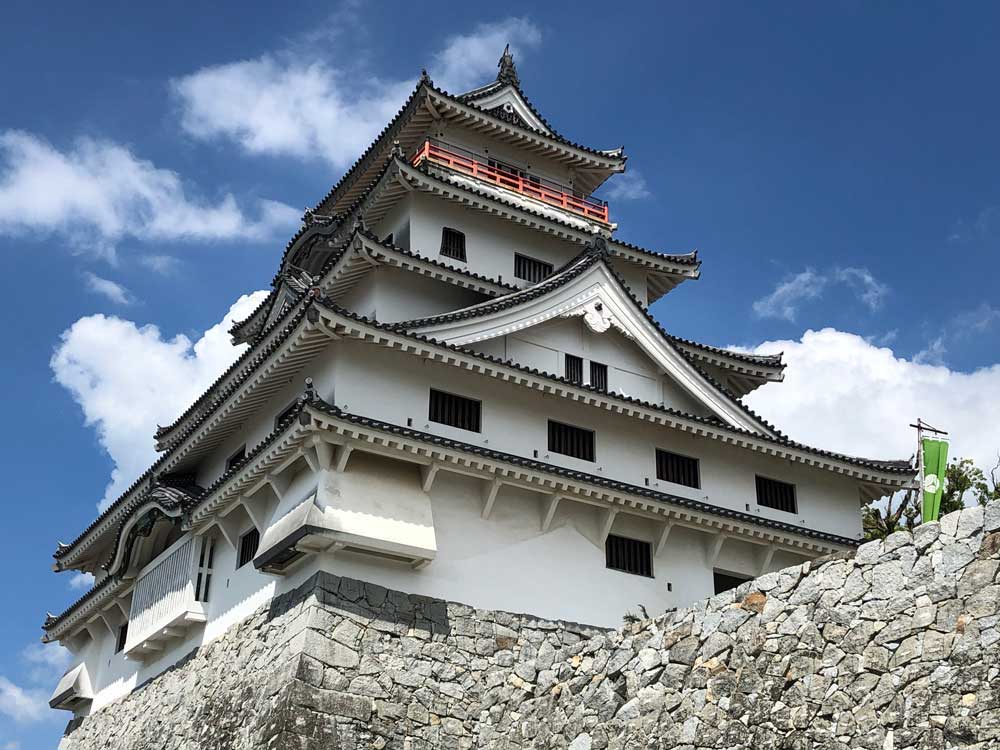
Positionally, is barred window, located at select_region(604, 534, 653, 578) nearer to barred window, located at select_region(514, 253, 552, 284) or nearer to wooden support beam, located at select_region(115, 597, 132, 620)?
barred window, located at select_region(514, 253, 552, 284)

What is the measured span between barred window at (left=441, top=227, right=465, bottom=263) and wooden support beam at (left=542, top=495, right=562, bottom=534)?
8.43 m

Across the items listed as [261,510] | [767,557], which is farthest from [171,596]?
[767,557]

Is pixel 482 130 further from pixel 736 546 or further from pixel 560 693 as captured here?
pixel 560 693

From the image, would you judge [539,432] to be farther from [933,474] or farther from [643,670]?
[643,670]

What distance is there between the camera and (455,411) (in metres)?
20.7

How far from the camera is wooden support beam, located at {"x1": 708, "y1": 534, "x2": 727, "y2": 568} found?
21.1 metres

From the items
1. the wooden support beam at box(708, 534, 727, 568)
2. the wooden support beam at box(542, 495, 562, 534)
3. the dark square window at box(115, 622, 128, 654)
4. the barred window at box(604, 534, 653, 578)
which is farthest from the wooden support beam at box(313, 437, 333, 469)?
the dark square window at box(115, 622, 128, 654)

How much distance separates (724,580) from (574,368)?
536 cm

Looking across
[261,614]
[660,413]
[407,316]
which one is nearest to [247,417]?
[407,316]

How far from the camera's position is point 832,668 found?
11.6 meters

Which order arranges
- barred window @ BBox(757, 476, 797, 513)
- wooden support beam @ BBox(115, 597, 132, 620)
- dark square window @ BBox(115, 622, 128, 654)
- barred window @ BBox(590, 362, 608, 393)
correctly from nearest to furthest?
barred window @ BBox(590, 362, 608, 393) < barred window @ BBox(757, 476, 797, 513) < wooden support beam @ BBox(115, 597, 132, 620) < dark square window @ BBox(115, 622, 128, 654)

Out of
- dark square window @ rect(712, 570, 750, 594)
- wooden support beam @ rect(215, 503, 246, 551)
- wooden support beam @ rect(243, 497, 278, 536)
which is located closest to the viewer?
wooden support beam @ rect(243, 497, 278, 536)

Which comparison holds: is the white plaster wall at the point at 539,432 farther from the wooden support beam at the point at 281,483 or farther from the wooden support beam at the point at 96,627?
the wooden support beam at the point at 96,627

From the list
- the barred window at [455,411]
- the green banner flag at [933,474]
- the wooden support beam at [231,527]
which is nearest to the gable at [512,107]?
the barred window at [455,411]
